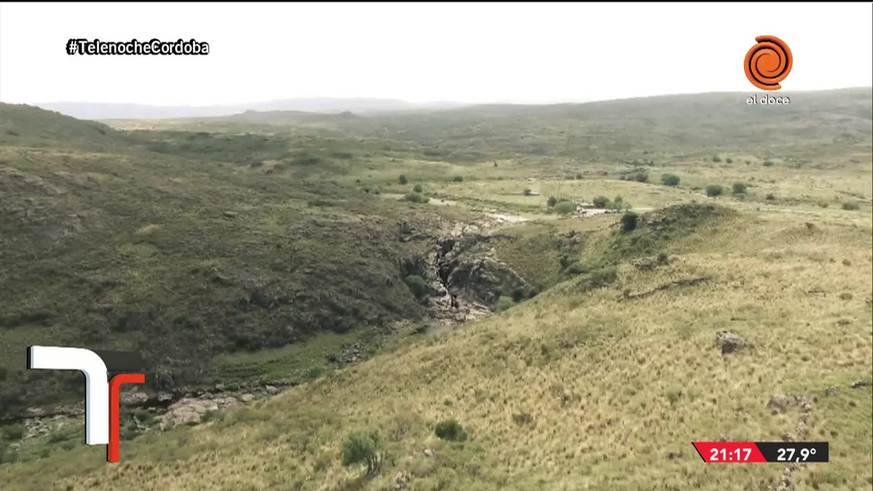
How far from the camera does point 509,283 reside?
7088 cm

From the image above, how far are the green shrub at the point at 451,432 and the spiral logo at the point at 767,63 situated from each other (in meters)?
30.3

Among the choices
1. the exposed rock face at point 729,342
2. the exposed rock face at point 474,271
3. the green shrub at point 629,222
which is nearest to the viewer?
the exposed rock face at point 729,342

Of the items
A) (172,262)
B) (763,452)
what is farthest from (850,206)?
(172,262)

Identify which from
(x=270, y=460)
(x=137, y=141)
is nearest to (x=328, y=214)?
(x=270, y=460)

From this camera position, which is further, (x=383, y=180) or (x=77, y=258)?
(x=383, y=180)

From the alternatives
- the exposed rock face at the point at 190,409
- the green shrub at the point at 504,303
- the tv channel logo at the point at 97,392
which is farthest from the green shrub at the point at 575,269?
the tv channel logo at the point at 97,392

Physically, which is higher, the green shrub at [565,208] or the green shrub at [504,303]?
the green shrub at [565,208]

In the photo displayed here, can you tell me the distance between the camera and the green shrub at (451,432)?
3012 cm

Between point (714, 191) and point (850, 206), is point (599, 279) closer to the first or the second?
point (850, 206)

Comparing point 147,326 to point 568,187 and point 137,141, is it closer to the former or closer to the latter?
point 568,187

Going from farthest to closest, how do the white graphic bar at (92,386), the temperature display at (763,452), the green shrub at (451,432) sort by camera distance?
the green shrub at (451,432), the temperature display at (763,452), the white graphic bar at (92,386)

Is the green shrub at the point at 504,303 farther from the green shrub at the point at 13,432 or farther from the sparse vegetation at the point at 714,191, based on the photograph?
the sparse vegetation at the point at 714,191

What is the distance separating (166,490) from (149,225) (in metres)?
52.5

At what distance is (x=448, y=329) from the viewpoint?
204 feet
